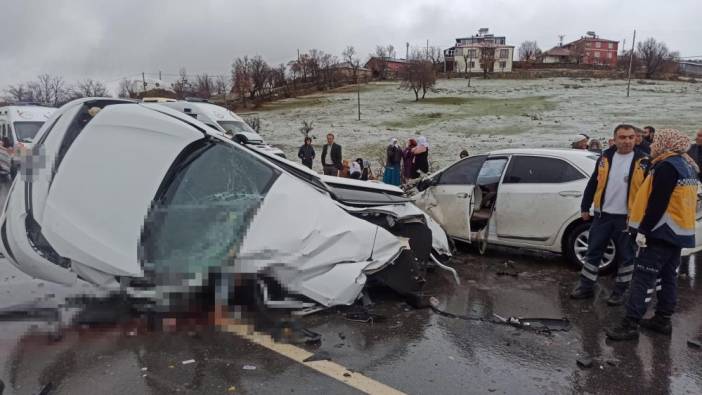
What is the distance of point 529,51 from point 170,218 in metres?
104

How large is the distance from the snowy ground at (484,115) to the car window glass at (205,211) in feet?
40.5

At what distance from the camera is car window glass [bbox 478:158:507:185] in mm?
6680

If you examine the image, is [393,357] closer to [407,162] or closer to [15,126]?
[407,162]

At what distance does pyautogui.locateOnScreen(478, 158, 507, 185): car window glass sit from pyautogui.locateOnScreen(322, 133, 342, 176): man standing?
4.98 meters

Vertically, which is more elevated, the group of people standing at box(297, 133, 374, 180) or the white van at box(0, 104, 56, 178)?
the white van at box(0, 104, 56, 178)

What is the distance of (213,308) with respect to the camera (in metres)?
4.14

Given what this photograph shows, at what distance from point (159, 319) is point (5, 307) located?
1.63 meters

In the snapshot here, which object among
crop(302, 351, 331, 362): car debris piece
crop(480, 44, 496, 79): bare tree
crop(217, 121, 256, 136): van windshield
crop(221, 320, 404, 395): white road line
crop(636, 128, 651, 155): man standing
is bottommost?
crop(302, 351, 331, 362): car debris piece

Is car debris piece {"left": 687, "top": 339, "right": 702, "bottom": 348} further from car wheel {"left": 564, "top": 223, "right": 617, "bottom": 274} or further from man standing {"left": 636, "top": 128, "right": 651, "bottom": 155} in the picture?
man standing {"left": 636, "top": 128, "right": 651, "bottom": 155}

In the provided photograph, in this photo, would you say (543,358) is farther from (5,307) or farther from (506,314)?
(5,307)

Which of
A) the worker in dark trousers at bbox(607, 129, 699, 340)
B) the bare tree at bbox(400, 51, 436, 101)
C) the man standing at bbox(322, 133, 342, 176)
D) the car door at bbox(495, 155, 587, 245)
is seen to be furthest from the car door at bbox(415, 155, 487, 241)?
the bare tree at bbox(400, 51, 436, 101)

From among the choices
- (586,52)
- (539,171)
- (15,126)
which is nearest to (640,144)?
(539,171)

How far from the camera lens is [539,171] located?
6.16m

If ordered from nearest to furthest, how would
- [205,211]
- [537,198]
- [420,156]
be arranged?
[205,211], [537,198], [420,156]
